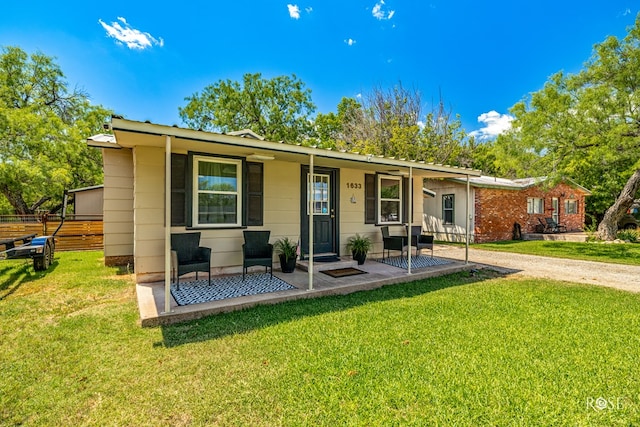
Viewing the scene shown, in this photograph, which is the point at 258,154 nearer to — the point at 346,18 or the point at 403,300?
the point at 403,300

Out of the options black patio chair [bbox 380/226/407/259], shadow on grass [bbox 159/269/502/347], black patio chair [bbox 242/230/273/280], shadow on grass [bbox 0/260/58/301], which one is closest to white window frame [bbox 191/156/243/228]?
black patio chair [bbox 242/230/273/280]

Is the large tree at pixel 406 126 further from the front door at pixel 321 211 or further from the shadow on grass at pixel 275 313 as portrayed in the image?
the shadow on grass at pixel 275 313

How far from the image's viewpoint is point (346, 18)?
46.7 ft

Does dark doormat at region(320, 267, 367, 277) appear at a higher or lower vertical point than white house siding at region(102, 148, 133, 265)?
lower

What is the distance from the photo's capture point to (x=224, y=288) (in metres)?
5.04

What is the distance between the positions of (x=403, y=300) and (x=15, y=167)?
17158 millimetres

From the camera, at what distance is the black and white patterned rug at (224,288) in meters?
4.52

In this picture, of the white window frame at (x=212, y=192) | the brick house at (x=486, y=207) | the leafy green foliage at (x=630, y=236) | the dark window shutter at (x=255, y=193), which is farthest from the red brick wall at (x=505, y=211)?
the white window frame at (x=212, y=192)

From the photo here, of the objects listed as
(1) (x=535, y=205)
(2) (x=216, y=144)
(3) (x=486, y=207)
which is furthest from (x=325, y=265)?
(1) (x=535, y=205)

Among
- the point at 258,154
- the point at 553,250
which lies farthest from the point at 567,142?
the point at 258,154

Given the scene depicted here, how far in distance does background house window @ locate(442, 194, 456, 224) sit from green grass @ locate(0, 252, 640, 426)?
9182 mm

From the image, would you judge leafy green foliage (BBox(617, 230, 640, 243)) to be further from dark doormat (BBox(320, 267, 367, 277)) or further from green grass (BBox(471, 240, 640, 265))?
dark doormat (BBox(320, 267, 367, 277))

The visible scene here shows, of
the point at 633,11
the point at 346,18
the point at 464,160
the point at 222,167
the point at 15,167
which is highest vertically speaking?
the point at 346,18

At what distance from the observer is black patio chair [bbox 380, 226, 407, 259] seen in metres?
7.28
